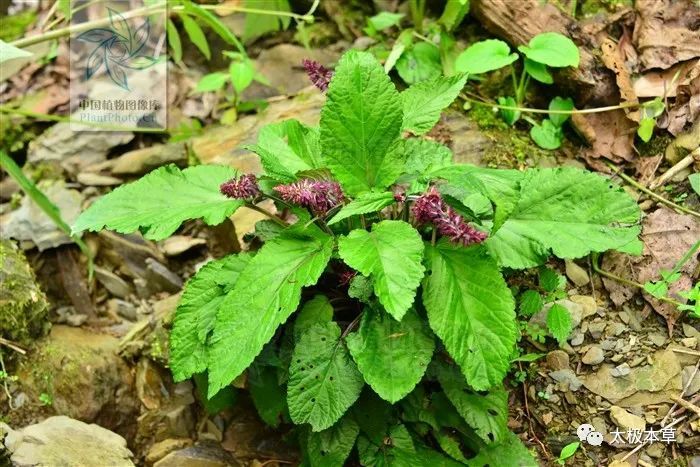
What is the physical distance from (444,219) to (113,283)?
202cm

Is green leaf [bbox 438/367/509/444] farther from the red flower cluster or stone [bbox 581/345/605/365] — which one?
the red flower cluster

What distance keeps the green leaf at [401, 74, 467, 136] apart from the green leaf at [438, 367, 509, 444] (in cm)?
81

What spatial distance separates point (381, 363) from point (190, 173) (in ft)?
3.30

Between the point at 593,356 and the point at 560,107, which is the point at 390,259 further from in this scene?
the point at 560,107

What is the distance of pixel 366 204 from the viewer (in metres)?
1.95

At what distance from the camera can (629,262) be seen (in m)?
2.43

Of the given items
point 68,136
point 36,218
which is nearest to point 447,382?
point 36,218

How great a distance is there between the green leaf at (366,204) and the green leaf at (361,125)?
0.14m

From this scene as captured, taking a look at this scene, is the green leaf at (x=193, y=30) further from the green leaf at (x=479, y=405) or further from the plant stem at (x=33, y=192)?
the green leaf at (x=479, y=405)

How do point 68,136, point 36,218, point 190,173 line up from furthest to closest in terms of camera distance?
1. point 68,136
2. point 36,218
3. point 190,173

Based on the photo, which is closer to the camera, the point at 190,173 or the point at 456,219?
the point at 456,219

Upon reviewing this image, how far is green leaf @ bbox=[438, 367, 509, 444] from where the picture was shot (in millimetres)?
2082

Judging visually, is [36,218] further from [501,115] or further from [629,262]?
[629,262]

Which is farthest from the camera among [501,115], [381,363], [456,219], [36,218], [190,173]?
[36,218]
